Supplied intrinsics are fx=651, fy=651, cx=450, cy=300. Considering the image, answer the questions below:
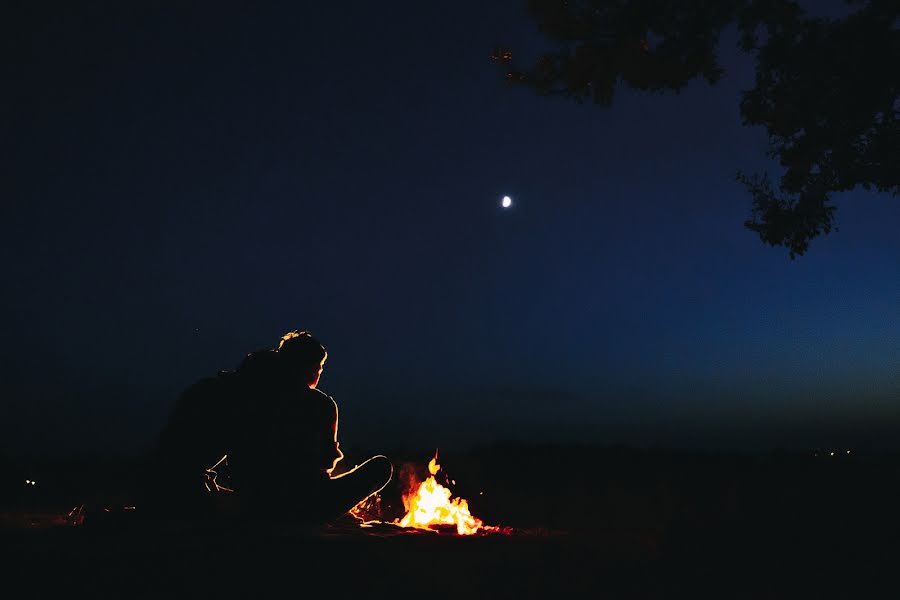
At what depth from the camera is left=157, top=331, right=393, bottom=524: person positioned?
7.45 metres

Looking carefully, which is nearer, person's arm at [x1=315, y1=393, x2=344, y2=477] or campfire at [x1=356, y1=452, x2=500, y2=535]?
person's arm at [x1=315, y1=393, x2=344, y2=477]

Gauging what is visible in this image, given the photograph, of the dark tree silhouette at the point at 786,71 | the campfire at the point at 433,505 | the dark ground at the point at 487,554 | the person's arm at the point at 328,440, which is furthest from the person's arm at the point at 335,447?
the dark tree silhouette at the point at 786,71

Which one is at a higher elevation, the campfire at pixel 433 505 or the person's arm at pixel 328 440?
the person's arm at pixel 328 440

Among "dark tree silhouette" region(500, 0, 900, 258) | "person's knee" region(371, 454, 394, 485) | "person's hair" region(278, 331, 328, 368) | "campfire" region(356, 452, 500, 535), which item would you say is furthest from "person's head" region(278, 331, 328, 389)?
"dark tree silhouette" region(500, 0, 900, 258)

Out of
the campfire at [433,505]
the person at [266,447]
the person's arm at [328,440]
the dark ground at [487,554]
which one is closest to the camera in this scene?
the dark ground at [487,554]

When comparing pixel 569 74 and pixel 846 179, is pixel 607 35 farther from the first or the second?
pixel 846 179

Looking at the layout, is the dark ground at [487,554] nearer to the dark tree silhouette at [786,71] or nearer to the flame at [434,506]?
the flame at [434,506]

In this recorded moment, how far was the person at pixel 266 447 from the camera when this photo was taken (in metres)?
7.45

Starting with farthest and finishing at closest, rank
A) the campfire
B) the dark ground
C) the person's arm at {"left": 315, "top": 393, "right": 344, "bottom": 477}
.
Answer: the campfire < the person's arm at {"left": 315, "top": 393, "right": 344, "bottom": 477} < the dark ground

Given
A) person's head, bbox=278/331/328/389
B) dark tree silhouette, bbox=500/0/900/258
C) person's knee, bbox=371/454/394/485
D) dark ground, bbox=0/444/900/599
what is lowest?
dark ground, bbox=0/444/900/599

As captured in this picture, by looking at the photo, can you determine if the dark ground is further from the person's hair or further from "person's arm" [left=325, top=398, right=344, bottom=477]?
the person's hair

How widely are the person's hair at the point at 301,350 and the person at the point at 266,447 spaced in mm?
12

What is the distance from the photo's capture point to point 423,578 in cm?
545

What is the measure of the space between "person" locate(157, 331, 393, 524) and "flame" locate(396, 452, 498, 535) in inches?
55.4
